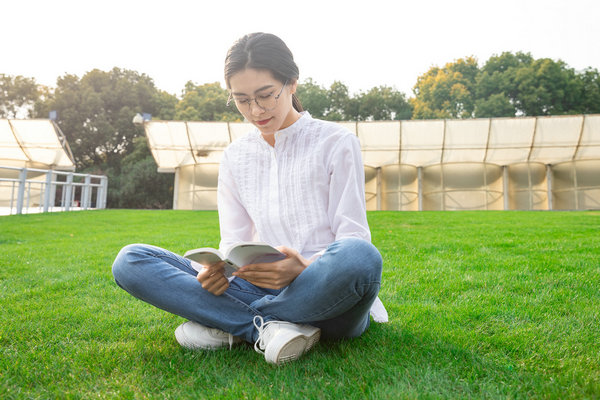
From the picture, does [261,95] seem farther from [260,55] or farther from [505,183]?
[505,183]

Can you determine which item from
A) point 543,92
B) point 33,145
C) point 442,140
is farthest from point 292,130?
point 543,92

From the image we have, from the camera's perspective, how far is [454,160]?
18.8 m

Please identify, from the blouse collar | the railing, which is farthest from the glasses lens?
the railing

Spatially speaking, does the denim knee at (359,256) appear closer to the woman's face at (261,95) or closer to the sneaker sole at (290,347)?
the sneaker sole at (290,347)

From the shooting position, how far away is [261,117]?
2.23 meters

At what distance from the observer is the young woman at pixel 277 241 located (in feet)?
5.99

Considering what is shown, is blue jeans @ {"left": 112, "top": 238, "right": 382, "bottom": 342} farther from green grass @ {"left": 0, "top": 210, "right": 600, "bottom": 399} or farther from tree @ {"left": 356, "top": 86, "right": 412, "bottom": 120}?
tree @ {"left": 356, "top": 86, "right": 412, "bottom": 120}

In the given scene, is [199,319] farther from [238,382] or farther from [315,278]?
[315,278]

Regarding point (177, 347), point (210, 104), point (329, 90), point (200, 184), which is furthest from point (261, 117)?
point (329, 90)

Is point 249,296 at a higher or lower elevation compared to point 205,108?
lower

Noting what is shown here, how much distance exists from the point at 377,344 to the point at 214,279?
0.82 metres

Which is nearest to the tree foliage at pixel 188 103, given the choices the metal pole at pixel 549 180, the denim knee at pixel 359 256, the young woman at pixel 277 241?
the metal pole at pixel 549 180

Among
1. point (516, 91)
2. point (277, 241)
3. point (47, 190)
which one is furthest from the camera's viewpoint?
point (516, 91)

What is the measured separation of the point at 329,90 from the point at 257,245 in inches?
1356
